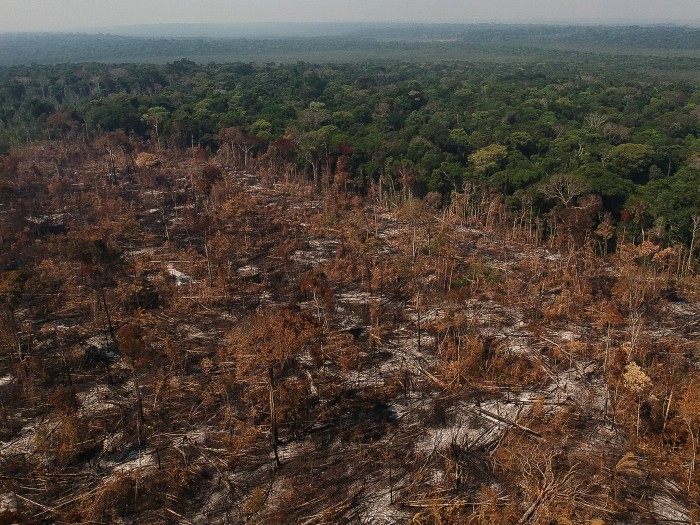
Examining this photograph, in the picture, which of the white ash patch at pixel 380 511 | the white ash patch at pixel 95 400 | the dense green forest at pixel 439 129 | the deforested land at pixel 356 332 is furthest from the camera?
the dense green forest at pixel 439 129

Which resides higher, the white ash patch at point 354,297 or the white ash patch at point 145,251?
the white ash patch at point 145,251

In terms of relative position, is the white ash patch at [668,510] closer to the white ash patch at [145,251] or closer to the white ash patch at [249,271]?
the white ash patch at [249,271]

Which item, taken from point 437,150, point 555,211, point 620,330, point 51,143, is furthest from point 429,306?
point 51,143

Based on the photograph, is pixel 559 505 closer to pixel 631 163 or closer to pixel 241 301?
pixel 241 301

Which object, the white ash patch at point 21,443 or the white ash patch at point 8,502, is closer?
the white ash patch at point 8,502

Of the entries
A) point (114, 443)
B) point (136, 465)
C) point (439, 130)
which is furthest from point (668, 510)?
point (439, 130)

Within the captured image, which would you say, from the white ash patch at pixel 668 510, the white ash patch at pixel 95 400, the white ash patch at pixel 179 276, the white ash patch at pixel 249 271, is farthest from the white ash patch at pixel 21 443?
the white ash patch at pixel 668 510

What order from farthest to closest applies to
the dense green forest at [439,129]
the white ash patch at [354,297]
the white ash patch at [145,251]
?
the dense green forest at [439,129]
the white ash patch at [145,251]
the white ash patch at [354,297]

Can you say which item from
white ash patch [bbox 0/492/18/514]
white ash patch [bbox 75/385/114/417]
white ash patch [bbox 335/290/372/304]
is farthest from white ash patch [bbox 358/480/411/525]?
white ash patch [bbox 335/290/372/304]
